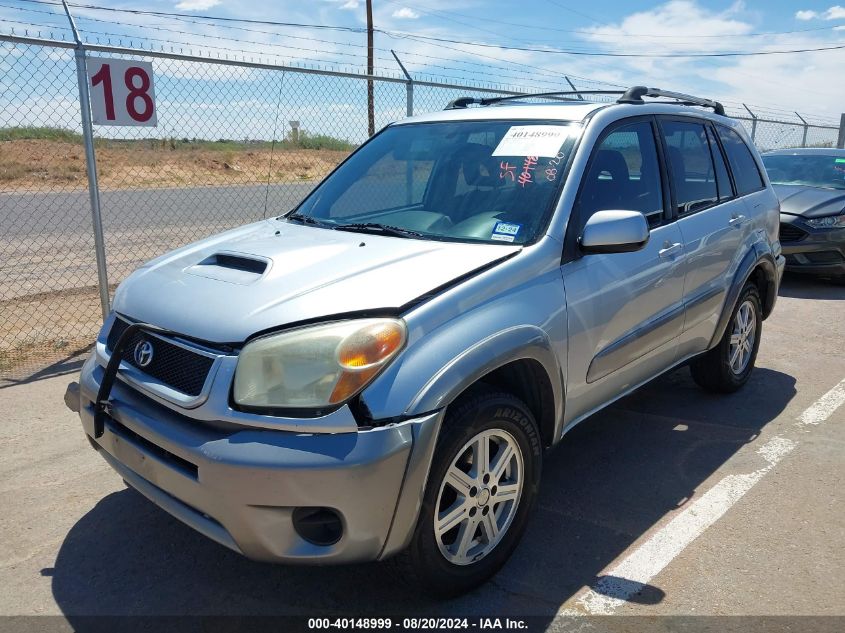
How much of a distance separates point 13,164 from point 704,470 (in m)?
31.7

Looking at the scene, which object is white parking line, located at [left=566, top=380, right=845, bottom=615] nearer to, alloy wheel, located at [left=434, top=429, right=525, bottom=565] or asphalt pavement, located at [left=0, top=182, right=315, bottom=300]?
alloy wheel, located at [left=434, top=429, right=525, bottom=565]

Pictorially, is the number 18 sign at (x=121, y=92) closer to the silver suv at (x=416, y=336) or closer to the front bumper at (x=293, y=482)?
the silver suv at (x=416, y=336)

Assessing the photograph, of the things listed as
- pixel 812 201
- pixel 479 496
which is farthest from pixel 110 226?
pixel 479 496

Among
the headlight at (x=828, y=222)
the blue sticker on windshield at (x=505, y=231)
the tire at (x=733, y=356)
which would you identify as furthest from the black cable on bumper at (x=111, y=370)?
the headlight at (x=828, y=222)

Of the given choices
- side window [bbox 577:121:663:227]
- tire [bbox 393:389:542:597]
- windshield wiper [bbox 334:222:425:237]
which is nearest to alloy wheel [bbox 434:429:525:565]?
tire [bbox 393:389:542:597]

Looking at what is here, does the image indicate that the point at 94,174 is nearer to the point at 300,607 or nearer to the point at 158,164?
the point at 300,607

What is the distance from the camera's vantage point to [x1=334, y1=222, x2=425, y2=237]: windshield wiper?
3.33 m

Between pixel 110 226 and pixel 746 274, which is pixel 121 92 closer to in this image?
pixel 746 274

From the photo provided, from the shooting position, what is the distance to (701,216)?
4289mm

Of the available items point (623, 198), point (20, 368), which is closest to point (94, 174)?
point (20, 368)

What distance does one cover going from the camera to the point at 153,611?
2783mm

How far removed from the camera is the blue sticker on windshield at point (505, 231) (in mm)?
3168

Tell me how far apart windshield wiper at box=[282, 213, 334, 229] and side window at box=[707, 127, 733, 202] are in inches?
101

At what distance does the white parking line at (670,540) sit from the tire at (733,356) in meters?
0.65
